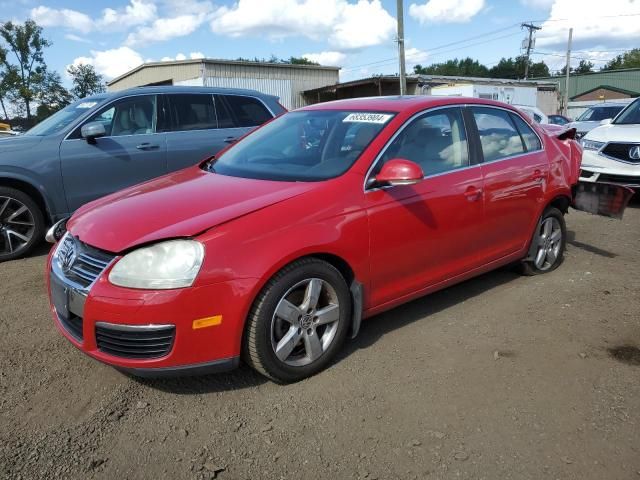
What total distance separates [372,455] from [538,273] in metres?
3.12

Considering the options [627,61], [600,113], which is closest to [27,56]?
[600,113]

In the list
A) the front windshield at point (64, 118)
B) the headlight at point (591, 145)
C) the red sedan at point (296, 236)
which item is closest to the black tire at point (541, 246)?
the red sedan at point (296, 236)

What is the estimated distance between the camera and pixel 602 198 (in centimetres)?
520

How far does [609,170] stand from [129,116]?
7074 mm

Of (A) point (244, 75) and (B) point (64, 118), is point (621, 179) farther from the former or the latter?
(A) point (244, 75)

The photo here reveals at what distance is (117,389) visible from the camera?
121 inches

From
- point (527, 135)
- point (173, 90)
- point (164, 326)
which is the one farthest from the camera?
point (173, 90)

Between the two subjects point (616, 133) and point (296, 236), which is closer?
point (296, 236)

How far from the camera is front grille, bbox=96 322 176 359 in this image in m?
2.66

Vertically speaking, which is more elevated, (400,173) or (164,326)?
(400,173)

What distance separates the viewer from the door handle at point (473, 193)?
12.7ft

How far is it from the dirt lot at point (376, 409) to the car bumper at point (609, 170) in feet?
15.9

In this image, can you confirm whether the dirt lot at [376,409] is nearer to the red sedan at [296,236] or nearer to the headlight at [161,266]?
the red sedan at [296,236]

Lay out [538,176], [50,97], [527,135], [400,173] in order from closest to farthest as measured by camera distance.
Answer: [400,173]
[538,176]
[527,135]
[50,97]
